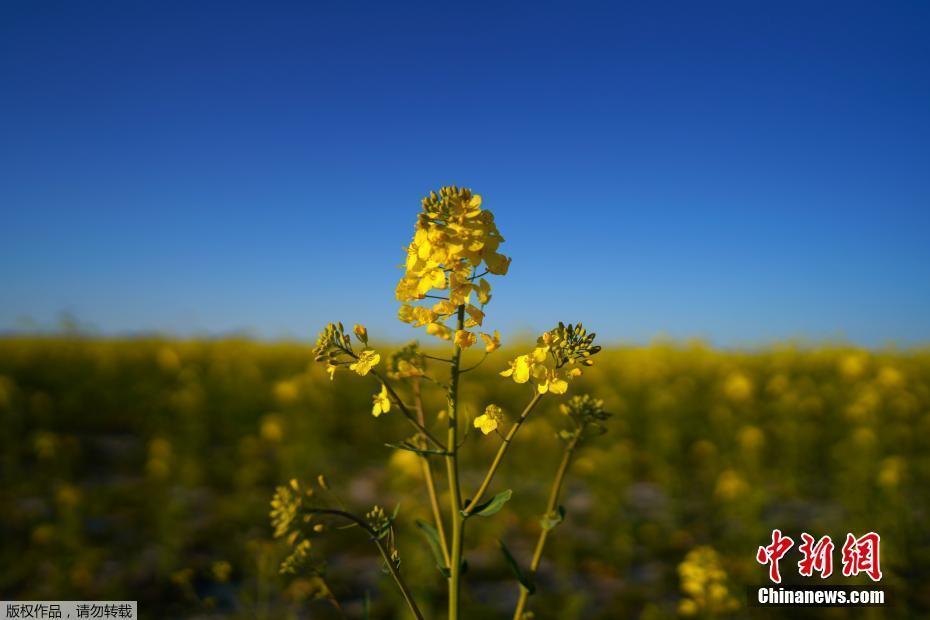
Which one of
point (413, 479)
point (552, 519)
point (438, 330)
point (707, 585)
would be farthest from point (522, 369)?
point (413, 479)

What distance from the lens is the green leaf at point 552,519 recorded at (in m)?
1.35

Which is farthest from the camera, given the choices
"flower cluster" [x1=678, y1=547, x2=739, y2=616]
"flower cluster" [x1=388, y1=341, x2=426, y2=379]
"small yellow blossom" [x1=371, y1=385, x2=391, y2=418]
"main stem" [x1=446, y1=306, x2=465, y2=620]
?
"flower cluster" [x1=678, y1=547, x2=739, y2=616]

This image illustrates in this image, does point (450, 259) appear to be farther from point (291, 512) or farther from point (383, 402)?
point (291, 512)

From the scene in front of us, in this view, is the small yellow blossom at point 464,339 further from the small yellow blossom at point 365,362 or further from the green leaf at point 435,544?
the green leaf at point 435,544

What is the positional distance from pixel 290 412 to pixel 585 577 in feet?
12.0

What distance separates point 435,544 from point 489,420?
33cm

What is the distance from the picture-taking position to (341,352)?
1268mm

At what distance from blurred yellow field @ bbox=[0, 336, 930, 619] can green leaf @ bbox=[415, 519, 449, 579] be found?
0.42 metres

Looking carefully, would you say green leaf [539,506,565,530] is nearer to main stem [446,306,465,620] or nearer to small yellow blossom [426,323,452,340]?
main stem [446,306,465,620]

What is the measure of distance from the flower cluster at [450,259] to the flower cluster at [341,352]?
0.10 metres

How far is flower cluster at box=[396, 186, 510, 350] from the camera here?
123 centimetres

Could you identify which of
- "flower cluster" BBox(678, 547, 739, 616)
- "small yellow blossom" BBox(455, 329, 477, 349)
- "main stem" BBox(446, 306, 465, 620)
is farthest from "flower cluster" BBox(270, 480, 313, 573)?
"flower cluster" BBox(678, 547, 739, 616)

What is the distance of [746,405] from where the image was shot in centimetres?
782

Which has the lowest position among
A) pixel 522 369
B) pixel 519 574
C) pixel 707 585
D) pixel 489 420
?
pixel 707 585
